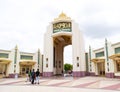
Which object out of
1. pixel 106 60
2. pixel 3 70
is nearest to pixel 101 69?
pixel 106 60

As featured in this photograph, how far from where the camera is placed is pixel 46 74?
89.0 ft

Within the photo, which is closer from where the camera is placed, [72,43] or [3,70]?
[3,70]

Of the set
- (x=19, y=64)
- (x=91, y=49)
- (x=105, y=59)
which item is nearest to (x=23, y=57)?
(x=19, y=64)

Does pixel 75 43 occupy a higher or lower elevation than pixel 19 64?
higher

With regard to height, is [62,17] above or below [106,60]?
above

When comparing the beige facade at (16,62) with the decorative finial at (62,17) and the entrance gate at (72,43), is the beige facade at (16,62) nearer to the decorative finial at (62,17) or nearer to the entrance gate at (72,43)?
the entrance gate at (72,43)

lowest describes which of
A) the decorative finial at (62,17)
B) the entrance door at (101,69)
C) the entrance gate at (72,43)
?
the entrance door at (101,69)

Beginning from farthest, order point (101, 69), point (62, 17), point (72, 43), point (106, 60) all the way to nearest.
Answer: point (62, 17)
point (101, 69)
point (72, 43)
point (106, 60)

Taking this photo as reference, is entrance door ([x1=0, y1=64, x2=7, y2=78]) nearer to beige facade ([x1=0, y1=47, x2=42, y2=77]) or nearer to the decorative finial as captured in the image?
beige facade ([x1=0, y1=47, x2=42, y2=77])

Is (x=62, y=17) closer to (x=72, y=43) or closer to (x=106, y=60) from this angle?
(x=72, y=43)

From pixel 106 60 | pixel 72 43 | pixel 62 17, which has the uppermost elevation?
pixel 62 17

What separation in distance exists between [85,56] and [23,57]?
11446 mm

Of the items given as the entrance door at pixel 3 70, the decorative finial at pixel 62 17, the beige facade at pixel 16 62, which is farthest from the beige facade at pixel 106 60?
the entrance door at pixel 3 70

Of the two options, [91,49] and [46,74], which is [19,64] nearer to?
[46,74]
